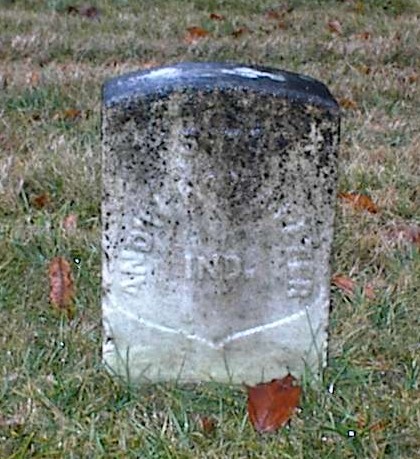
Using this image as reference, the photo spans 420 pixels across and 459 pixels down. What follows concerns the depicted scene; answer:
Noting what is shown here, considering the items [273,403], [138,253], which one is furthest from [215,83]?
[273,403]

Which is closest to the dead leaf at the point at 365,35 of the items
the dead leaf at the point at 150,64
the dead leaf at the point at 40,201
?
the dead leaf at the point at 150,64

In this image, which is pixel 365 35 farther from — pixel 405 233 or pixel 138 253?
pixel 138 253

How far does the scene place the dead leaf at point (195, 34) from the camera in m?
7.19

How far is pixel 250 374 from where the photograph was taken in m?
2.94

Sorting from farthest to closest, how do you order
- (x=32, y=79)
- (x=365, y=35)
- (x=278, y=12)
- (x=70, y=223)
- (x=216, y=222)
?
(x=278, y=12) < (x=365, y=35) < (x=32, y=79) < (x=70, y=223) < (x=216, y=222)

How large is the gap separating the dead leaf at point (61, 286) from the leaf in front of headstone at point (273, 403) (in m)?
0.72

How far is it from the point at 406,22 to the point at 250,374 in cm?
548

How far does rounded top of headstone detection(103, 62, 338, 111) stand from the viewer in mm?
2650

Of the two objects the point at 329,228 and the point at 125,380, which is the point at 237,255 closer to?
the point at 329,228

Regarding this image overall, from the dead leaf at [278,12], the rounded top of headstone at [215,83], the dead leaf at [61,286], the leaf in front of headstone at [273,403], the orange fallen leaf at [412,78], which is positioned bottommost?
the dead leaf at [278,12]

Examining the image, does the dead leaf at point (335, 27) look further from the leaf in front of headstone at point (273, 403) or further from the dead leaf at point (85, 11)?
the leaf in front of headstone at point (273, 403)

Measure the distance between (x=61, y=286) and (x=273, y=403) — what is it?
0.90 m

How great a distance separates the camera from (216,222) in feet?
9.08

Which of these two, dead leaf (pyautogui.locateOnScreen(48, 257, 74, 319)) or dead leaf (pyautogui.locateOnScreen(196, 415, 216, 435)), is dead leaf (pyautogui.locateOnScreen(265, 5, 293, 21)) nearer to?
dead leaf (pyautogui.locateOnScreen(48, 257, 74, 319))
